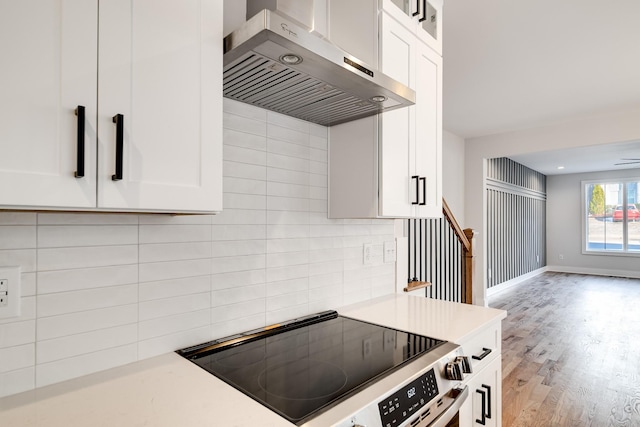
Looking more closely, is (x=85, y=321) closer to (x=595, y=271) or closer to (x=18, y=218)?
(x=18, y=218)

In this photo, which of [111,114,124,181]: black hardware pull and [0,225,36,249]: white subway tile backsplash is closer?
[111,114,124,181]: black hardware pull

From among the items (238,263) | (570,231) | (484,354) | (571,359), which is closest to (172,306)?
(238,263)

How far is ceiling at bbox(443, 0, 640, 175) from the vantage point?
229cm

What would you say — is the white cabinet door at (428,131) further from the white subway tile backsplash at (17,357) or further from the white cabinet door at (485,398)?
the white subway tile backsplash at (17,357)

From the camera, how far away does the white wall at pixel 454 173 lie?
5188 mm

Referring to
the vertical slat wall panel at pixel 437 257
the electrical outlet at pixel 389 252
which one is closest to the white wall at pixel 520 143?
the vertical slat wall panel at pixel 437 257

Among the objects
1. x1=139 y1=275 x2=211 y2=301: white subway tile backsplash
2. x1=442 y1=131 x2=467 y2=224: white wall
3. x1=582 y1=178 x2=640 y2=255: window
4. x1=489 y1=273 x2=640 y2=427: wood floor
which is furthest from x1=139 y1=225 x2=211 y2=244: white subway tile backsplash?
x1=582 y1=178 x2=640 y2=255: window

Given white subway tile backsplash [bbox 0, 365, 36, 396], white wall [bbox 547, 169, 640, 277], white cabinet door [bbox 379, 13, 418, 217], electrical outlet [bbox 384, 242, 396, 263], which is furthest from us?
white wall [bbox 547, 169, 640, 277]

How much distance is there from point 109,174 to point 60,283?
42cm

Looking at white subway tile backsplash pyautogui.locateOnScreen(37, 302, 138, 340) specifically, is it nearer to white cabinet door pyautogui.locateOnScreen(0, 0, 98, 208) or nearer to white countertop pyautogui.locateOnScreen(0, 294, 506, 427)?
white countertop pyautogui.locateOnScreen(0, 294, 506, 427)

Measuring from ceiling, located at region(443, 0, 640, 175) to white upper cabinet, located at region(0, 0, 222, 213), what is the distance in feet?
6.44

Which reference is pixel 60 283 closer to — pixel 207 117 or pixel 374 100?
pixel 207 117

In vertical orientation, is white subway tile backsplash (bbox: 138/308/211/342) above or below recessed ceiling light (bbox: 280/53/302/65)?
below

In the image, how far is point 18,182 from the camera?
0.67 metres
